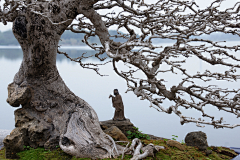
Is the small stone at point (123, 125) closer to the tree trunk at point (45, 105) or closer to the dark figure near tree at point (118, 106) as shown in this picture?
the dark figure near tree at point (118, 106)

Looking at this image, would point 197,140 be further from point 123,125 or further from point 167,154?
point 123,125

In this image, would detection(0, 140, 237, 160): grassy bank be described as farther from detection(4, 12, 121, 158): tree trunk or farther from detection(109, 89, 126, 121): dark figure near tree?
detection(109, 89, 126, 121): dark figure near tree

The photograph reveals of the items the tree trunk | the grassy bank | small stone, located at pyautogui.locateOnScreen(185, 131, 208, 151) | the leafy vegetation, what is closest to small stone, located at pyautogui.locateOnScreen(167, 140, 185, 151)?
the grassy bank

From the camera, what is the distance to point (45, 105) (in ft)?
15.6

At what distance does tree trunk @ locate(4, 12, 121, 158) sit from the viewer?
13.8 ft

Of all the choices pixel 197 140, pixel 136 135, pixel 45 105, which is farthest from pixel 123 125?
pixel 45 105

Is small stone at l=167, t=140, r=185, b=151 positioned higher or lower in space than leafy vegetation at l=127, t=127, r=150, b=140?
higher

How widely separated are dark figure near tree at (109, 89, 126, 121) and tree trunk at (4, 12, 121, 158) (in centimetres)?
86

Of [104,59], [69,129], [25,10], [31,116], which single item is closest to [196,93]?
[69,129]

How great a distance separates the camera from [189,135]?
4.94 metres

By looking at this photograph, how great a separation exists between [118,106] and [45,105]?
65.4 inches

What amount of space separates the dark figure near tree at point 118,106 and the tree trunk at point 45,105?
0.86 meters

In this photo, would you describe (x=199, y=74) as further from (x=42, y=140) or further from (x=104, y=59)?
(x=42, y=140)

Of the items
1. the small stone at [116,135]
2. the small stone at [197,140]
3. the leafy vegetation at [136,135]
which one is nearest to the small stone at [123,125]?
the leafy vegetation at [136,135]
